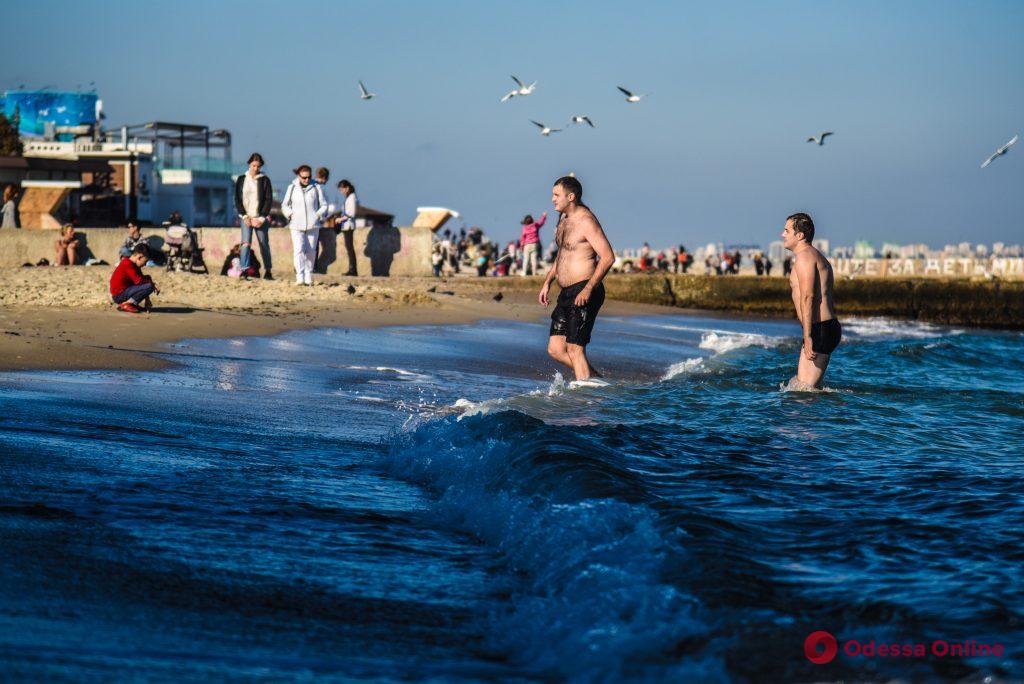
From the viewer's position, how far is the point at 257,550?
3.43m

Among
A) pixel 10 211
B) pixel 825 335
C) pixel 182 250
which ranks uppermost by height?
Result: pixel 10 211

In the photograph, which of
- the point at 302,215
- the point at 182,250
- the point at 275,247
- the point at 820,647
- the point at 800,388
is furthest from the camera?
the point at 275,247

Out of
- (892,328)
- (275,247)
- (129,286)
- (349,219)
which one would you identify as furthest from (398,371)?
(892,328)

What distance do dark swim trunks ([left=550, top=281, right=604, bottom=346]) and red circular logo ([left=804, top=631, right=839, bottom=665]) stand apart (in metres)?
5.11

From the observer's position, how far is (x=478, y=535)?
3.93 meters

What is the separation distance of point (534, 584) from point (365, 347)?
21.5ft

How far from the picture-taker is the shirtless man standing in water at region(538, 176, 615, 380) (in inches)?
313

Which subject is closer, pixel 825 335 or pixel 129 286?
pixel 825 335

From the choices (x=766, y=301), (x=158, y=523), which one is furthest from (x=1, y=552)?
(x=766, y=301)

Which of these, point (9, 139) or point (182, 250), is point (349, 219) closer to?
point (182, 250)

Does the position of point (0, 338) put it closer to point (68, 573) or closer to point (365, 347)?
point (365, 347)

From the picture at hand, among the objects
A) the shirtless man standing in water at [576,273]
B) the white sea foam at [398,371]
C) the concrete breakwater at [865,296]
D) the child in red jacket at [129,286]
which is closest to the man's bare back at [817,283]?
the shirtless man standing in water at [576,273]

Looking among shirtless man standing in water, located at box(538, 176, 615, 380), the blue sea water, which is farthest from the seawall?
the blue sea water

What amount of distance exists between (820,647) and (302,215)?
40.3ft
